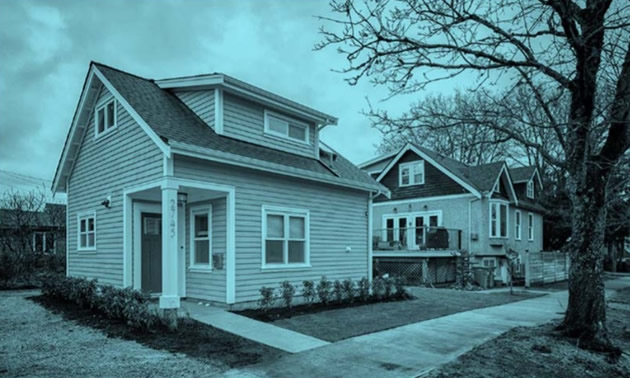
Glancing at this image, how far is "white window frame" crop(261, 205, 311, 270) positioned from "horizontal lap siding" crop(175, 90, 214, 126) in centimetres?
278

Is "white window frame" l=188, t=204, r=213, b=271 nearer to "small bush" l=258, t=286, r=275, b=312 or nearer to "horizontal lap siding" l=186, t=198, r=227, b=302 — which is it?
"horizontal lap siding" l=186, t=198, r=227, b=302

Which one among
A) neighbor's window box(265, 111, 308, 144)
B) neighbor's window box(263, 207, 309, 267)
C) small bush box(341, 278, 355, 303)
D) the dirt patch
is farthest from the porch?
the dirt patch

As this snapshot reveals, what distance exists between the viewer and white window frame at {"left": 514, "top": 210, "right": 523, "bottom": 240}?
78.2 feet

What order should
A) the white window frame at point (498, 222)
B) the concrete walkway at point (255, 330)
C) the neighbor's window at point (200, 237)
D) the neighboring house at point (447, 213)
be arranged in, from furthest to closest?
the white window frame at point (498, 222), the neighboring house at point (447, 213), the neighbor's window at point (200, 237), the concrete walkway at point (255, 330)

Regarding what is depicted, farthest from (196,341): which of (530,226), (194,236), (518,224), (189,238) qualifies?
(530,226)

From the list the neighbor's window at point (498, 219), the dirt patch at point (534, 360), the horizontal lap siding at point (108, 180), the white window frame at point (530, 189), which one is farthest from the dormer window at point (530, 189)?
the horizontal lap siding at point (108, 180)

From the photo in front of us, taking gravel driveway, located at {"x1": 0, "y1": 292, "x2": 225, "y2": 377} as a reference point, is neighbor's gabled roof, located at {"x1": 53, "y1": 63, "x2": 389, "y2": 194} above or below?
above

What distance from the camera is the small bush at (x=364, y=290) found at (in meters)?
12.5

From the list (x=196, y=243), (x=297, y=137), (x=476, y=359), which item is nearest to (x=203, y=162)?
(x=196, y=243)

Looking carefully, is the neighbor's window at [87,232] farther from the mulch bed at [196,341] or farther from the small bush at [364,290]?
the small bush at [364,290]

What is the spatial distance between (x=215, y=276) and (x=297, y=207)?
287 cm

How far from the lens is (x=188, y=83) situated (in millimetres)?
11984

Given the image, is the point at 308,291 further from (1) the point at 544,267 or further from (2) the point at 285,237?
(1) the point at 544,267

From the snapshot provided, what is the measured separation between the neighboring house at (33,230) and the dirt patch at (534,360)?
62.1ft
